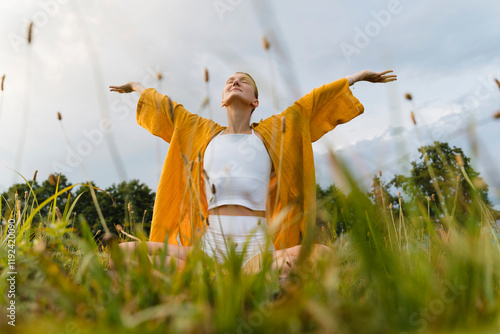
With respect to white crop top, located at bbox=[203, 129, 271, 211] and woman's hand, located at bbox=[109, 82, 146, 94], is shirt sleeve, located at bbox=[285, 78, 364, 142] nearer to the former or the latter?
white crop top, located at bbox=[203, 129, 271, 211]

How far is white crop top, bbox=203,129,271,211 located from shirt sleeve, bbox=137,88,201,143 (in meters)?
0.50

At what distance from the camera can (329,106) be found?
4105 mm

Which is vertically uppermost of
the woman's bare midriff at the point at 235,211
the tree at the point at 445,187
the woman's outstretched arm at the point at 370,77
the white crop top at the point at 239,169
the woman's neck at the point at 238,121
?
the woman's outstretched arm at the point at 370,77

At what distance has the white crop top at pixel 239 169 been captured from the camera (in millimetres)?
3580

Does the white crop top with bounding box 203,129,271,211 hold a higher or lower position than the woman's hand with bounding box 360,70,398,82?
lower

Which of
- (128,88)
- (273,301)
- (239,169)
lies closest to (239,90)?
(239,169)

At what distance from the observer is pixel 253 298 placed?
3.53 ft

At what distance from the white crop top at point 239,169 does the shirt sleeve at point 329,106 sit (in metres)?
0.69

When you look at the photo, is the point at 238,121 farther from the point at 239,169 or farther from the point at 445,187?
the point at 445,187

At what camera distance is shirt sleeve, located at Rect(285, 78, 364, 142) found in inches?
157

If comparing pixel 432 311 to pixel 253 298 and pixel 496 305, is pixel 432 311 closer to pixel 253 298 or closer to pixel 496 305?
pixel 496 305

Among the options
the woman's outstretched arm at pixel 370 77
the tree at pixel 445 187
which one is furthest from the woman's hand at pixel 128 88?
the tree at pixel 445 187

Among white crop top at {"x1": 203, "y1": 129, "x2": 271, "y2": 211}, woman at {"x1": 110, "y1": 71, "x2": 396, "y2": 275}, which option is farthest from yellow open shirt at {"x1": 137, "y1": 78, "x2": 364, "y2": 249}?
white crop top at {"x1": 203, "y1": 129, "x2": 271, "y2": 211}

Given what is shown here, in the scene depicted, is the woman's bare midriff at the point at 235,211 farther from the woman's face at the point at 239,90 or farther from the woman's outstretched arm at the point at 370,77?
the woman's outstretched arm at the point at 370,77
